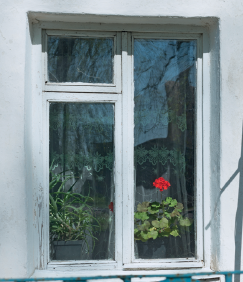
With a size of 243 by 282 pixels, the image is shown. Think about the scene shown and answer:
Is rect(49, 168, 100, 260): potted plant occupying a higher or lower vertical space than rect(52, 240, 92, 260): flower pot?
higher

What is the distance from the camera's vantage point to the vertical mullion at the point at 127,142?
2029 mm

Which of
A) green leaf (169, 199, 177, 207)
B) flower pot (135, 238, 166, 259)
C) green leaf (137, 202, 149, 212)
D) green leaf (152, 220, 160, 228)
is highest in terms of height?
green leaf (169, 199, 177, 207)

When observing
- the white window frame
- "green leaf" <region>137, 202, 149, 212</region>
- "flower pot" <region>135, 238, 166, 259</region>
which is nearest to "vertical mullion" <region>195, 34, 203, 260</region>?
the white window frame

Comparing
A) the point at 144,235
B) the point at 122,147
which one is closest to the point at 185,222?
the point at 144,235

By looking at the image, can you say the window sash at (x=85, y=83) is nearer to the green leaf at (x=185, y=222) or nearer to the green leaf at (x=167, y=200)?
the green leaf at (x=167, y=200)

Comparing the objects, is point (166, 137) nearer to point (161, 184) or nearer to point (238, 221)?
point (161, 184)

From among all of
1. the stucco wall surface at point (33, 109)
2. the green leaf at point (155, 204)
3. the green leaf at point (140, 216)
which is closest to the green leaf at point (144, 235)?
the green leaf at point (140, 216)

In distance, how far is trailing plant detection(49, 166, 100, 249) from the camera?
204cm

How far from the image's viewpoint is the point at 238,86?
194 cm

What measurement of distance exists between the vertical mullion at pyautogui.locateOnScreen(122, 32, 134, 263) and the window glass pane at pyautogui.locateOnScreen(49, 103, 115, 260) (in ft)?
0.34

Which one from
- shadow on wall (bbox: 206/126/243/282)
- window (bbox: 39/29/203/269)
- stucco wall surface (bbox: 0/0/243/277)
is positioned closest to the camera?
stucco wall surface (bbox: 0/0/243/277)

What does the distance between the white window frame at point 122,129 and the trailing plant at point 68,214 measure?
58 mm

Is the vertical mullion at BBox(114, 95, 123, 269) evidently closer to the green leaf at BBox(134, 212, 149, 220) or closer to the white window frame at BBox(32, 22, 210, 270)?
the white window frame at BBox(32, 22, 210, 270)

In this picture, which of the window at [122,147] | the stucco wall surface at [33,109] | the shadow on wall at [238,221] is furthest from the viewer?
the window at [122,147]
